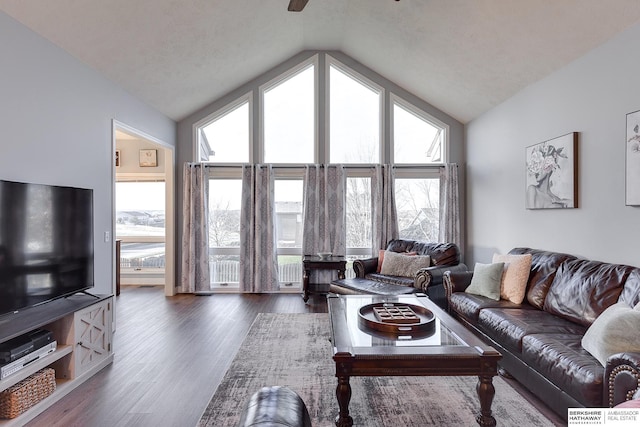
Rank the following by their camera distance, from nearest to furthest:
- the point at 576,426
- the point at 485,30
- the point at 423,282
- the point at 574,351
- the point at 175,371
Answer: the point at 576,426 → the point at 574,351 → the point at 175,371 → the point at 485,30 → the point at 423,282

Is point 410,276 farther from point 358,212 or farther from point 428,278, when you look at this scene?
point 358,212

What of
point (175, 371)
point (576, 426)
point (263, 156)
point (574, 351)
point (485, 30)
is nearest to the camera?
point (576, 426)

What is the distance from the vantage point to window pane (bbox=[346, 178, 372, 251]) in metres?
5.76

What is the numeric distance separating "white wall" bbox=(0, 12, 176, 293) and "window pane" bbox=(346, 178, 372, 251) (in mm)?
3232

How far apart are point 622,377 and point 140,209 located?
6.69m

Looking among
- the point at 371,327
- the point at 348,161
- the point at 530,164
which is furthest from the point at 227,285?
the point at 530,164

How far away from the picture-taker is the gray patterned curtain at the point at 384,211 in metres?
5.59

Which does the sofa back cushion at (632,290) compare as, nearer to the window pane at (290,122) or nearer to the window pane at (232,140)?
the window pane at (290,122)

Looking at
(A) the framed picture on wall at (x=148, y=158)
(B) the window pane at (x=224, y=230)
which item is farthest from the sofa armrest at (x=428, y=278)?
(A) the framed picture on wall at (x=148, y=158)

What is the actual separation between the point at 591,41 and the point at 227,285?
17.6 ft

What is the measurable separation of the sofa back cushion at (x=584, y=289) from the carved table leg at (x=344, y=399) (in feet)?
6.25

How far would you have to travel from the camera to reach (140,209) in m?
6.42

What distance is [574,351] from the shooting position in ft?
7.11

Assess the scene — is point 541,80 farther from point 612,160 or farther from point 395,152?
point 395,152
